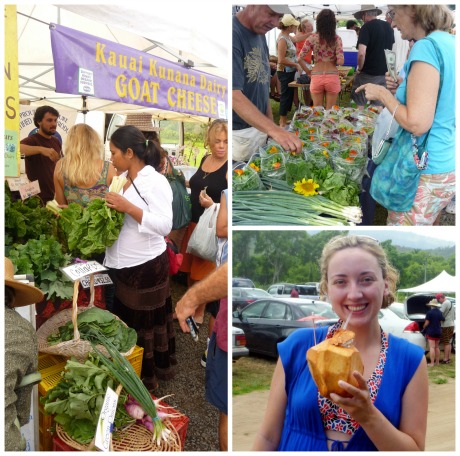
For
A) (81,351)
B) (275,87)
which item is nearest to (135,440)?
(81,351)

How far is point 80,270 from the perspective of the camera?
9.57 feet

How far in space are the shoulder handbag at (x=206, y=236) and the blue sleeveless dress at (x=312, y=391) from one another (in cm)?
161

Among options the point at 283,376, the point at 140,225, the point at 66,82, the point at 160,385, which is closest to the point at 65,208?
the point at 140,225

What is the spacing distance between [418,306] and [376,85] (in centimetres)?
96

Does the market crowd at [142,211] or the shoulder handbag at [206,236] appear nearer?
the market crowd at [142,211]

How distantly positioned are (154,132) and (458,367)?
268 centimetres

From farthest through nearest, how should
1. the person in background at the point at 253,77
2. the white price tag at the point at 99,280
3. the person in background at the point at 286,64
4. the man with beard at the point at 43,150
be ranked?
1. the man with beard at the point at 43,150
2. the white price tag at the point at 99,280
3. the person in background at the point at 286,64
4. the person in background at the point at 253,77

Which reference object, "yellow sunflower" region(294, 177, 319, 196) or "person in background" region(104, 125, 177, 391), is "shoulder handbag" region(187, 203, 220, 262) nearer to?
"person in background" region(104, 125, 177, 391)

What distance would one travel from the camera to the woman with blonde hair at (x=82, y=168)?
139 inches

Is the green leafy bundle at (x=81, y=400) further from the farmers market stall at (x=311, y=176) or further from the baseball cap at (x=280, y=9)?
the baseball cap at (x=280, y=9)

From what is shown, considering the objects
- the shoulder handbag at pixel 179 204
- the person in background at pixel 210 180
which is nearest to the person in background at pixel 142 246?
the person in background at pixel 210 180

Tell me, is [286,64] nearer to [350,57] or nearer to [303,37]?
[303,37]

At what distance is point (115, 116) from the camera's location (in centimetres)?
550

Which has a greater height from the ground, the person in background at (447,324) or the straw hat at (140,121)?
the straw hat at (140,121)
